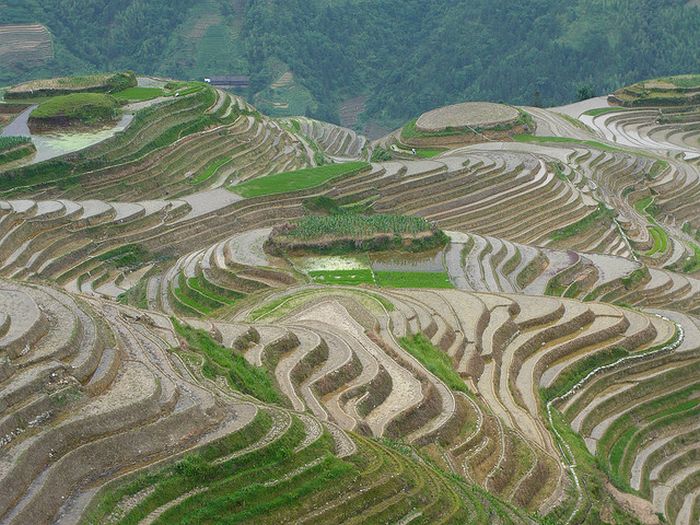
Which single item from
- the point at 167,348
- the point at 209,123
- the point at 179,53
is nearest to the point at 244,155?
the point at 209,123

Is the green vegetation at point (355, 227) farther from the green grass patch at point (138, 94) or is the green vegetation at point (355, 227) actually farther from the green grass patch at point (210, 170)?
the green grass patch at point (138, 94)

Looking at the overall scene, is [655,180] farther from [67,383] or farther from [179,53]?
[179,53]

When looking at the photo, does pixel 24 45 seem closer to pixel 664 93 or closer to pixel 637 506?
pixel 664 93

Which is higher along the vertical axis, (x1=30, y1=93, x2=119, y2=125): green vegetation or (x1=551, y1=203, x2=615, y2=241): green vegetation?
(x1=30, y1=93, x2=119, y2=125): green vegetation

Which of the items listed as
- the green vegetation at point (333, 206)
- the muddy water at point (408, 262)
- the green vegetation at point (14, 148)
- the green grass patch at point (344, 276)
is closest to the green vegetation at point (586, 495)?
the green grass patch at point (344, 276)

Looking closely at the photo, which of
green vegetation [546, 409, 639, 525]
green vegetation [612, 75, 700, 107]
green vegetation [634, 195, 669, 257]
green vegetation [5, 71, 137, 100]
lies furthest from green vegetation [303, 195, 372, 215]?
green vegetation [612, 75, 700, 107]

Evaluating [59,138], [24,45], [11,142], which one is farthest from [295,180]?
[24,45]

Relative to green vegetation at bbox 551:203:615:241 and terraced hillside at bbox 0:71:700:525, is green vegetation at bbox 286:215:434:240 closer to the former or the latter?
terraced hillside at bbox 0:71:700:525
